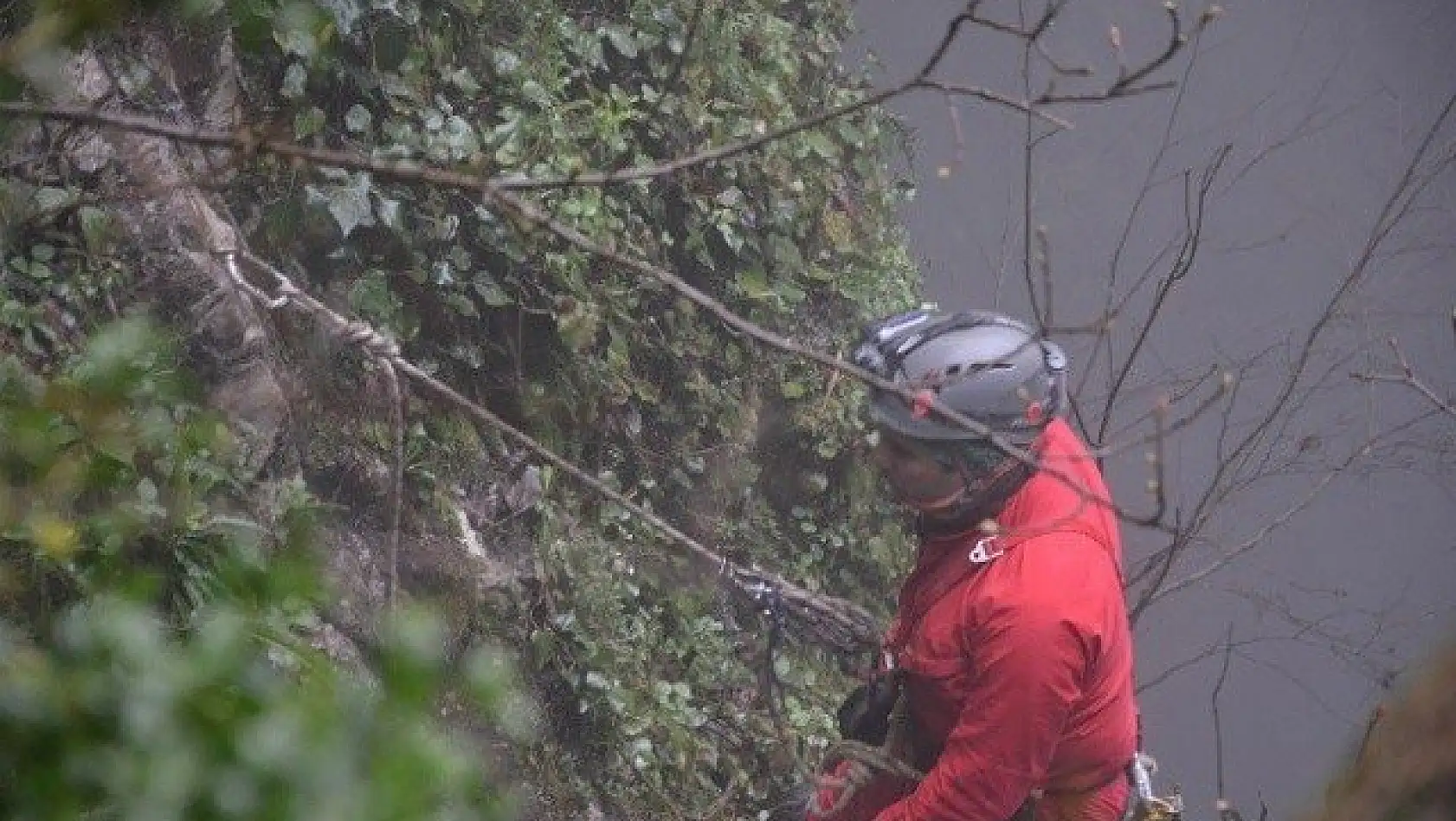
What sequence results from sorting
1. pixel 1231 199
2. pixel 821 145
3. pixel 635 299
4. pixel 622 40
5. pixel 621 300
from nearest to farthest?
pixel 621 300 < pixel 635 299 < pixel 622 40 < pixel 821 145 < pixel 1231 199

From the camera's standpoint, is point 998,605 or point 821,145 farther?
point 821,145

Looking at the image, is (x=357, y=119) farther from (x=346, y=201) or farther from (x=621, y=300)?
(x=621, y=300)

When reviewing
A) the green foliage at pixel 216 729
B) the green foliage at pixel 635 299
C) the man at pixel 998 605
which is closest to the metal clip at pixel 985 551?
the man at pixel 998 605

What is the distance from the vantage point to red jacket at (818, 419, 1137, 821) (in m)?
2.90

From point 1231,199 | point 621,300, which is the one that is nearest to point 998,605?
point 621,300

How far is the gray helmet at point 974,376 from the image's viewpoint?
3.21m

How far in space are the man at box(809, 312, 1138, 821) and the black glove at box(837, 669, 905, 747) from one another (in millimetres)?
81

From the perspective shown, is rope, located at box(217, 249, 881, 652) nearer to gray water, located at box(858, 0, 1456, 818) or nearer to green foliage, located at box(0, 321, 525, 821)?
green foliage, located at box(0, 321, 525, 821)

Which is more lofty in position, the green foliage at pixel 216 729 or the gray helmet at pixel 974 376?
the gray helmet at pixel 974 376

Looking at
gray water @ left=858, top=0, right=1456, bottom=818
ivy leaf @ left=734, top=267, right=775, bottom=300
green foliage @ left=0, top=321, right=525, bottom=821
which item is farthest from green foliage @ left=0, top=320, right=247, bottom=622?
gray water @ left=858, top=0, right=1456, bottom=818

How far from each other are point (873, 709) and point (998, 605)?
2.36ft

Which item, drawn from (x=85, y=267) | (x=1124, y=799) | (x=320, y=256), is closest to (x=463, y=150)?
(x=320, y=256)

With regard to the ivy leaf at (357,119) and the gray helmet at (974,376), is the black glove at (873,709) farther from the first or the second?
the ivy leaf at (357,119)

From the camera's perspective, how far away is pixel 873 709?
3.53 meters
